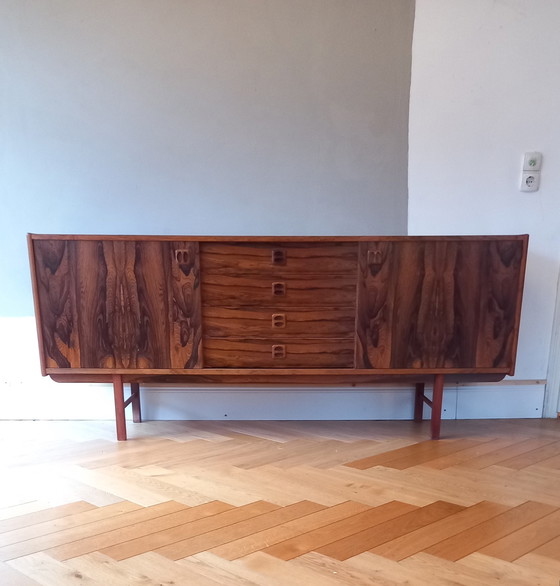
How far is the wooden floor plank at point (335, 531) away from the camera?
1.23 meters

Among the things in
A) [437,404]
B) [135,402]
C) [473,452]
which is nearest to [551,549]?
[473,452]

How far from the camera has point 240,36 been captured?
208 centimetres

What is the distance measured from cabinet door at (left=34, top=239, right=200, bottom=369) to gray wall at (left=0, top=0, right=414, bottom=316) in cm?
37

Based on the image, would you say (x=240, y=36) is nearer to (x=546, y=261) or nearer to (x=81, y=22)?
(x=81, y=22)

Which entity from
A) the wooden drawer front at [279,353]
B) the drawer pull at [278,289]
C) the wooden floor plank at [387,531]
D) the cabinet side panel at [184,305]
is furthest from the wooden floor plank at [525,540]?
the cabinet side panel at [184,305]

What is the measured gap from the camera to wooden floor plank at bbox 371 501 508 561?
1235mm

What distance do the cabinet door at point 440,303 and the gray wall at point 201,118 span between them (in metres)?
0.37

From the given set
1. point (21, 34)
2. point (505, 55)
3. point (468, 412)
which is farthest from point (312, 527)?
point (21, 34)

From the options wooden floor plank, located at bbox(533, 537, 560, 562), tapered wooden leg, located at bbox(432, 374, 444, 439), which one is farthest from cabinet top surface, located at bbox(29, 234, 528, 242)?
wooden floor plank, located at bbox(533, 537, 560, 562)

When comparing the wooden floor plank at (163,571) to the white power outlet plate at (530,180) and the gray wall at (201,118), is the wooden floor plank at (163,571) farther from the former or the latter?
the white power outlet plate at (530,180)

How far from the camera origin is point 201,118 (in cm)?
212

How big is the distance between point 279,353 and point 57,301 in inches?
32.9

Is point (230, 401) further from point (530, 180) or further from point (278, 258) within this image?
point (530, 180)

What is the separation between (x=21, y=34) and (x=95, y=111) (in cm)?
42
